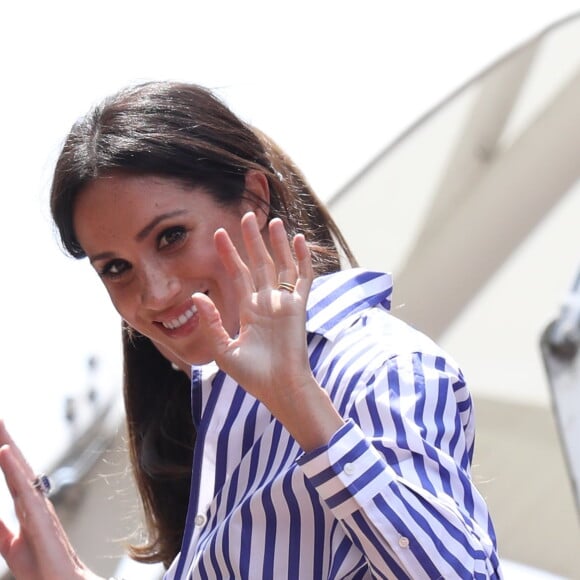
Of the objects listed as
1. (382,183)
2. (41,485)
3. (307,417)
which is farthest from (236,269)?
(382,183)

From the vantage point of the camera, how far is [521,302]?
2.68 metres

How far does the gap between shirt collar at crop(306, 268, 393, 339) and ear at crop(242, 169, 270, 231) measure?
12 centimetres

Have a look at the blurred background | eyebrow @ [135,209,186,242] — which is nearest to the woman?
eyebrow @ [135,209,186,242]

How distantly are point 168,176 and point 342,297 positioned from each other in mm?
233

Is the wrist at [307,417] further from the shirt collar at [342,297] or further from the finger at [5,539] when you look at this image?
the finger at [5,539]

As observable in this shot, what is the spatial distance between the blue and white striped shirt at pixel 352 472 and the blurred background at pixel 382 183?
3.52 ft

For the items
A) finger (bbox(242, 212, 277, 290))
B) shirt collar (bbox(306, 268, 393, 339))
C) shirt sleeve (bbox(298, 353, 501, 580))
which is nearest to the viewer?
shirt sleeve (bbox(298, 353, 501, 580))

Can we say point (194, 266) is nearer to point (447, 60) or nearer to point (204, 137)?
point (204, 137)

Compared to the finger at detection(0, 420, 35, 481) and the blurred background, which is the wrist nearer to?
the finger at detection(0, 420, 35, 481)

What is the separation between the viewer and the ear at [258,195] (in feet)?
4.24

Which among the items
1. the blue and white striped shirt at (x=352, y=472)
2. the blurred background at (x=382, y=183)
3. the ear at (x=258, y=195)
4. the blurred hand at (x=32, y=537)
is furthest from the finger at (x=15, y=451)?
the blurred background at (x=382, y=183)

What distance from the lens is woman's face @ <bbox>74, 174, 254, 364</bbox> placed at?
1.18 m

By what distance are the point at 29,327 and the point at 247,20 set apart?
4.25 feet

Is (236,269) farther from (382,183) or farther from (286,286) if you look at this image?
(382,183)
